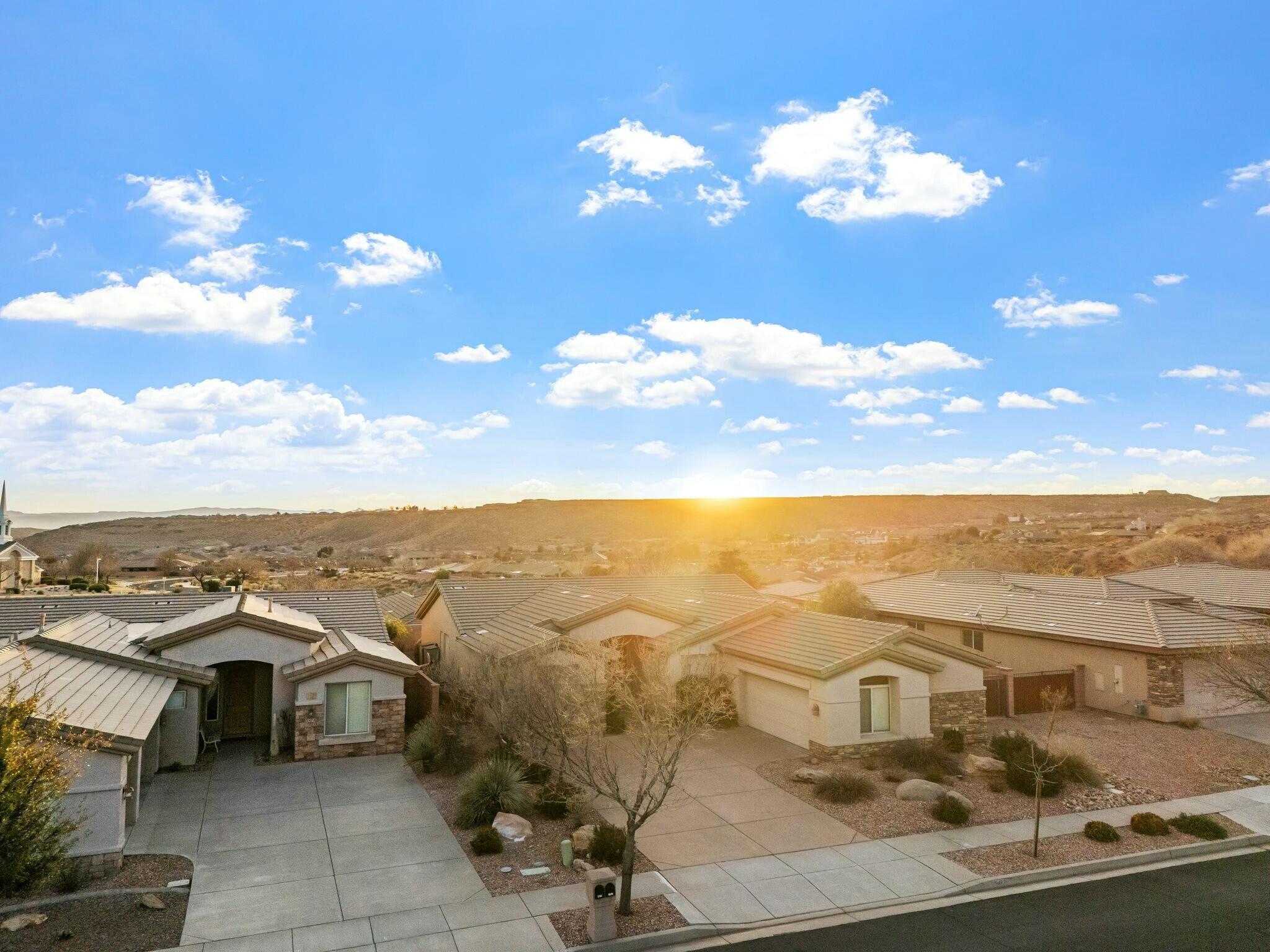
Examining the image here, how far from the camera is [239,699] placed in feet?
81.0

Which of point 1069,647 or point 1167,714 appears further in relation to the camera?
point 1069,647

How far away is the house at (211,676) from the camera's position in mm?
17609

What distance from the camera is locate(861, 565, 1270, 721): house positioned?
26.3 m

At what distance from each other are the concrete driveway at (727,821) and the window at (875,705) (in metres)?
2.57

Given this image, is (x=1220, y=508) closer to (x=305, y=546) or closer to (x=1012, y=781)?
(x=1012, y=781)

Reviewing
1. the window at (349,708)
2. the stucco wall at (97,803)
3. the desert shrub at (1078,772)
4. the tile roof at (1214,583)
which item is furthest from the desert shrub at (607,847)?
the tile roof at (1214,583)

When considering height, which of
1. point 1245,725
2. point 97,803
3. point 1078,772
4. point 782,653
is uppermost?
point 782,653

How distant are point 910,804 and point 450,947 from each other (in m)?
10.5

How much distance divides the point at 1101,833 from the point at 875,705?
7.37 metres

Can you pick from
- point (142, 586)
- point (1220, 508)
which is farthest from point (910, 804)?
point (1220, 508)

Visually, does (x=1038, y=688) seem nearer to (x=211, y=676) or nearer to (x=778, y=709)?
(x=778, y=709)

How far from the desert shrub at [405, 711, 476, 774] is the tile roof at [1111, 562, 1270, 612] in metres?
30.0

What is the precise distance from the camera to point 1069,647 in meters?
29.4


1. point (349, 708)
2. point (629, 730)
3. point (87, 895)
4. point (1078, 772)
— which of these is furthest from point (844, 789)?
point (87, 895)
